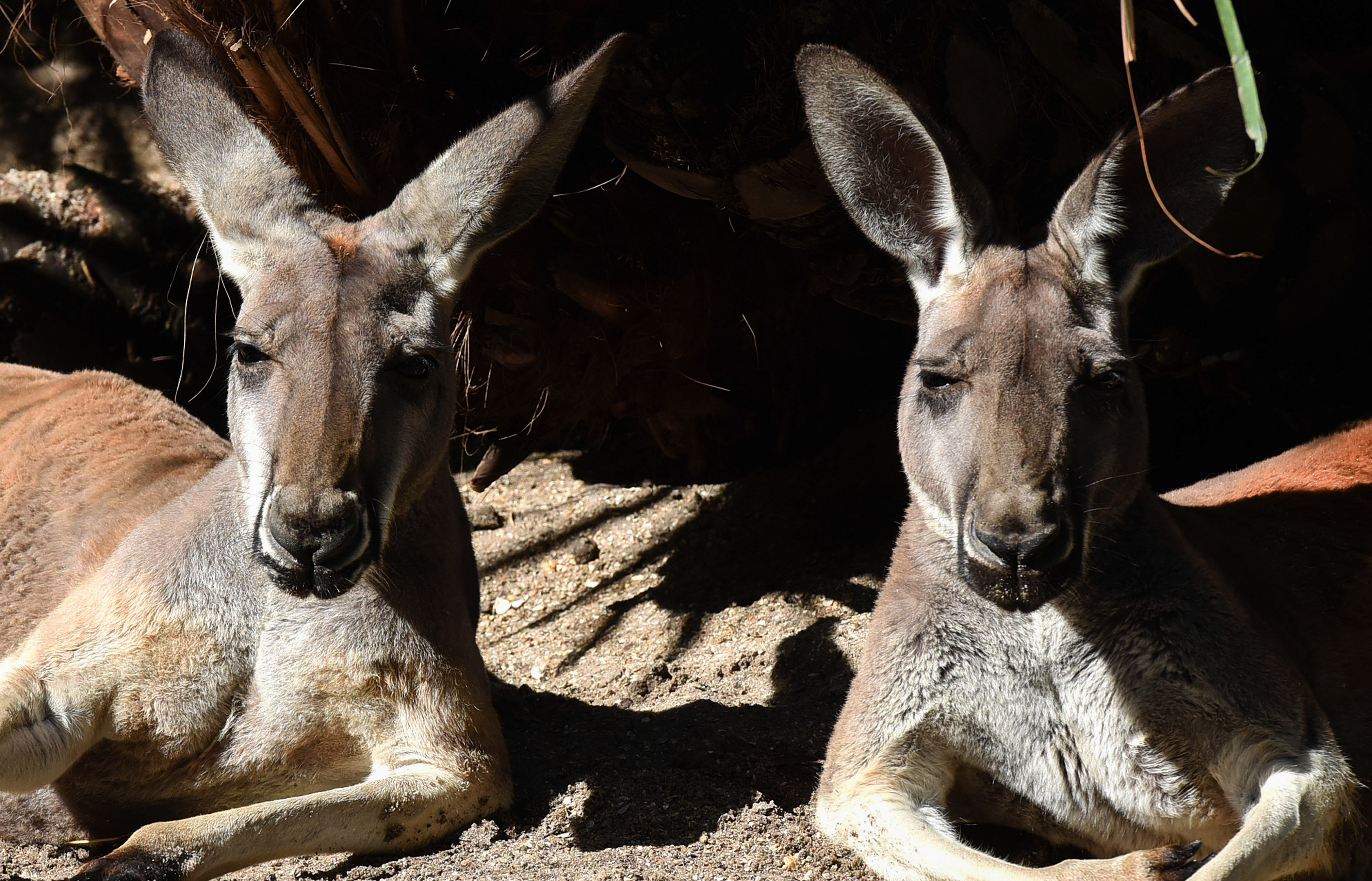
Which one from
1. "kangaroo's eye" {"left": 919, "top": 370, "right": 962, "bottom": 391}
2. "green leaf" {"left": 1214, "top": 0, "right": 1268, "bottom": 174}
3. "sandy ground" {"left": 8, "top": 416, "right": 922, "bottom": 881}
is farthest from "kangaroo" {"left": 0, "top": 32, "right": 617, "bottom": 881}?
"green leaf" {"left": 1214, "top": 0, "right": 1268, "bottom": 174}

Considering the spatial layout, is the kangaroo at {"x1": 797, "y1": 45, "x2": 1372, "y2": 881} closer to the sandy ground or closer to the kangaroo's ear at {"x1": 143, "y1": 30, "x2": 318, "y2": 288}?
the sandy ground

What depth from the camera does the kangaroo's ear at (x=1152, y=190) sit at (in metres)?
3.30

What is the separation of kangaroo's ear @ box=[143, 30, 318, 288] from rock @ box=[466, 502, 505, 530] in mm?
2943

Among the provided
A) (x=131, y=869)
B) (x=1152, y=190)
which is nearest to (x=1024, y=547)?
(x=1152, y=190)

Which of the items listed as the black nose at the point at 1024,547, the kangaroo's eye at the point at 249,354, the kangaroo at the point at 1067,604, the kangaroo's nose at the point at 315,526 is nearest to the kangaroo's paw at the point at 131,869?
the kangaroo's nose at the point at 315,526

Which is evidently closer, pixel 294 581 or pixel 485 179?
pixel 294 581

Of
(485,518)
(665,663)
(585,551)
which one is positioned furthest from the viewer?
(485,518)

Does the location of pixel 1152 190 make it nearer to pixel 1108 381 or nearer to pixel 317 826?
pixel 1108 381

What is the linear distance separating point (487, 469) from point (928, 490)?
322 centimetres

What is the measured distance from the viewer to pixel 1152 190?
10.9 feet

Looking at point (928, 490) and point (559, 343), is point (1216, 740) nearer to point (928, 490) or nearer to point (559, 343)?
point (928, 490)

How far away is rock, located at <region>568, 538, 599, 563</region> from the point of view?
20.5 feet

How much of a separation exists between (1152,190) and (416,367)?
2049mm

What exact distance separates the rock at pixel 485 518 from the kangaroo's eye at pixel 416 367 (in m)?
3.22
